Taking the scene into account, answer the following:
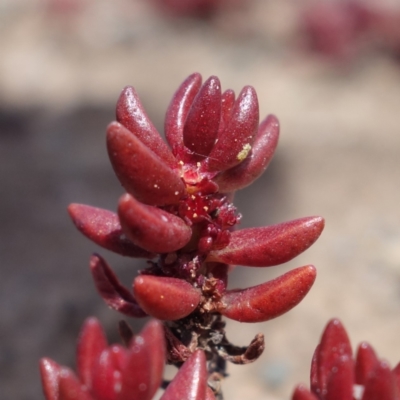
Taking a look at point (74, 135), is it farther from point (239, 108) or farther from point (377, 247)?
point (239, 108)

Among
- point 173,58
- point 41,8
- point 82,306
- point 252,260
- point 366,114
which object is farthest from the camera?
point 41,8

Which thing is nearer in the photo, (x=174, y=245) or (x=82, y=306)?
(x=174, y=245)

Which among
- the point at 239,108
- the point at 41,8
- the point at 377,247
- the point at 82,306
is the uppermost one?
the point at 41,8

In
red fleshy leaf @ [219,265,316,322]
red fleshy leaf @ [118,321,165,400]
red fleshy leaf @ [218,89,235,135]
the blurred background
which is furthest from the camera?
the blurred background

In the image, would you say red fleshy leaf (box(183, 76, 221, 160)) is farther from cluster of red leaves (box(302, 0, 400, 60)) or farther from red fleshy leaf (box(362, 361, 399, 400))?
cluster of red leaves (box(302, 0, 400, 60))

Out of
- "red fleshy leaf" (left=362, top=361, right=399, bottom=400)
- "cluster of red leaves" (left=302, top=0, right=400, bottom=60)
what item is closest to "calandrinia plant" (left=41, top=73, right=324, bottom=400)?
"red fleshy leaf" (left=362, top=361, right=399, bottom=400)

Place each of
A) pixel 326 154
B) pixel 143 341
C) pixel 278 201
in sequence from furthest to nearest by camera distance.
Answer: pixel 326 154 < pixel 278 201 < pixel 143 341

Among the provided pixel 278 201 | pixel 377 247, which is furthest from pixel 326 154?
pixel 377 247
